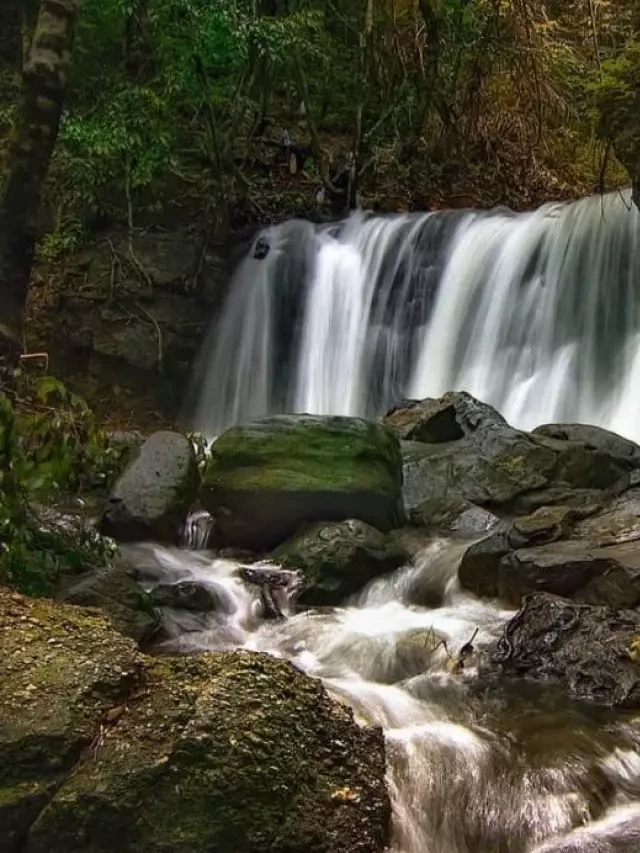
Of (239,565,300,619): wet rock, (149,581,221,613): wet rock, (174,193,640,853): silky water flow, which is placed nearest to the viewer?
(174,193,640,853): silky water flow

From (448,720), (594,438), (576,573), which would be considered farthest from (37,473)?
(594,438)

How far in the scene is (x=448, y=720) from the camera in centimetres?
416

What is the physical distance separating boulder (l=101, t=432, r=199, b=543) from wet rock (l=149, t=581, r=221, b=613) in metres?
1.13

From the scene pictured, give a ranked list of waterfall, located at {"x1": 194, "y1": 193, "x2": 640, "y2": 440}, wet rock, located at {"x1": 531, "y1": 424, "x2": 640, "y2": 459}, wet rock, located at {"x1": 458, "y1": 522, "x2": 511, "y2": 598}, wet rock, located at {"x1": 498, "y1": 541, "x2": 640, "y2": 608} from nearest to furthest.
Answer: wet rock, located at {"x1": 498, "y1": 541, "x2": 640, "y2": 608} → wet rock, located at {"x1": 458, "y1": 522, "x2": 511, "y2": 598} → wet rock, located at {"x1": 531, "y1": 424, "x2": 640, "y2": 459} → waterfall, located at {"x1": 194, "y1": 193, "x2": 640, "y2": 440}

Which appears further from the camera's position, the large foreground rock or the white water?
the white water

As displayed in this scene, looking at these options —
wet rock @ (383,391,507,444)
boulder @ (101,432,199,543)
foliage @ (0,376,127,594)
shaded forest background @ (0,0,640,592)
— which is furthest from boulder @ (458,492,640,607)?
shaded forest background @ (0,0,640,592)

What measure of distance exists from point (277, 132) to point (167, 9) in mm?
4786

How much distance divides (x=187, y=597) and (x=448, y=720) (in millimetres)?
2132

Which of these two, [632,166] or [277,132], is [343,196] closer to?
[277,132]

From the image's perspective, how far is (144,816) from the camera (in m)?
2.34

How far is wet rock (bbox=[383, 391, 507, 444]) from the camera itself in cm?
872

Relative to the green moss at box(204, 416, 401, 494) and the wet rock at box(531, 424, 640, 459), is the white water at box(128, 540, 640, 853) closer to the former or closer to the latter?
the green moss at box(204, 416, 401, 494)

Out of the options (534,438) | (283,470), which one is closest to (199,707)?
(283,470)

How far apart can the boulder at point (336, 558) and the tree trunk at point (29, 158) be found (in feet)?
9.36
